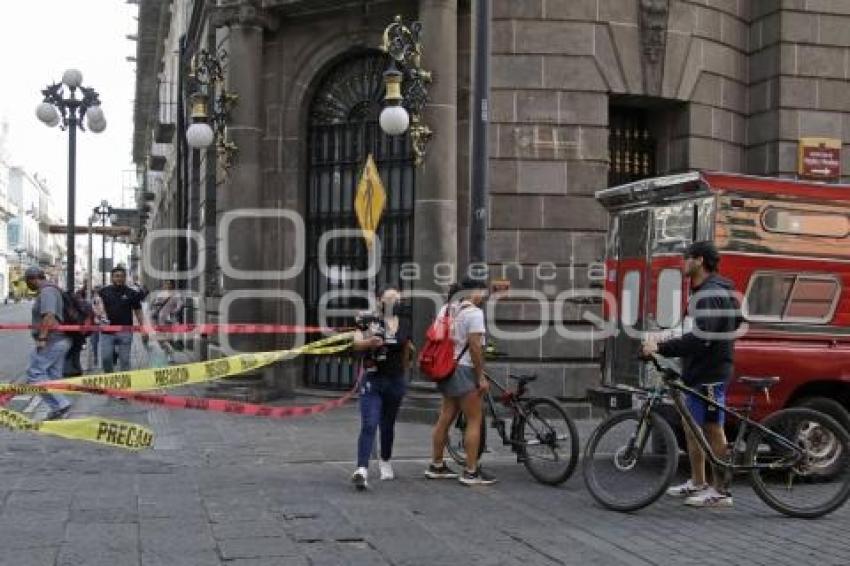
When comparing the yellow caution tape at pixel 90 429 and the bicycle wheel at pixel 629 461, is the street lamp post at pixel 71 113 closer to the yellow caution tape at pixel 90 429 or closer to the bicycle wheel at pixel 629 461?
the yellow caution tape at pixel 90 429

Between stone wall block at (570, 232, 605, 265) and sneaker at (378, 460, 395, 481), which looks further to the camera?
stone wall block at (570, 232, 605, 265)

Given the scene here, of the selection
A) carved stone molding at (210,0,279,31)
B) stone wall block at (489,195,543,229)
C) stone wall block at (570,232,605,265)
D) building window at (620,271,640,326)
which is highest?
carved stone molding at (210,0,279,31)

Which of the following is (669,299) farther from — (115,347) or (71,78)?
(71,78)

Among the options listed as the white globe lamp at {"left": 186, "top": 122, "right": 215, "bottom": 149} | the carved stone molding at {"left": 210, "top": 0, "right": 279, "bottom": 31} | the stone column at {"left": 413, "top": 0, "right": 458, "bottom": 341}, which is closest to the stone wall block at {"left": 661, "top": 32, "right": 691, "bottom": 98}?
the stone column at {"left": 413, "top": 0, "right": 458, "bottom": 341}

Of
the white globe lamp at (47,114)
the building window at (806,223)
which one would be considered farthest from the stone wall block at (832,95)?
the white globe lamp at (47,114)

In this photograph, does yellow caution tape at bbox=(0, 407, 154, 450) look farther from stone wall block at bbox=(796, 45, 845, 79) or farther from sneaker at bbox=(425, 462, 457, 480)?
stone wall block at bbox=(796, 45, 845, 79)

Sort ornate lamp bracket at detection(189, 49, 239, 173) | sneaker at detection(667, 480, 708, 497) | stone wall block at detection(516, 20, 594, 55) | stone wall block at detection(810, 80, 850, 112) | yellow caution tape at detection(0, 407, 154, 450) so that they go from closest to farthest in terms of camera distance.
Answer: sneaker at detection(667, 480, 708, 497), yellow caution tape at detection(0, 407, 154, 450), stone wall block at detection(516, 20, 594, 55), ornate lamp bracket at detection(189, 49, 239, 173), stone wall block at detection(810, 80, 850, 112)

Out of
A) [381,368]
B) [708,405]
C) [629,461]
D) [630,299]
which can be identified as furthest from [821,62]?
[381,368]

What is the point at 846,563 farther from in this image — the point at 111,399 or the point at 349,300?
the point at 111,399

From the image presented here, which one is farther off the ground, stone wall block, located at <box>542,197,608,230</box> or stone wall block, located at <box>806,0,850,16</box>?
stone wall block, located at <box>806,0,850,16</box>

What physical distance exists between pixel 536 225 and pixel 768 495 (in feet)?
20.0

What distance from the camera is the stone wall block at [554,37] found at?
12.9 meters

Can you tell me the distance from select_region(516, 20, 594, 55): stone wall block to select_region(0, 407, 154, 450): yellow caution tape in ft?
23.5

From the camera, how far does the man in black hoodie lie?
7438 mm
